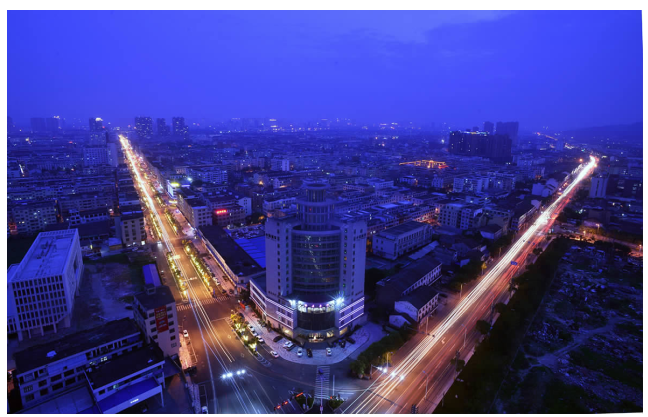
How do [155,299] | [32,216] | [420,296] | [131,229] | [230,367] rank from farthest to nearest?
[32,216] < [131,229] < [420,296] < [155,299] < [230,367]

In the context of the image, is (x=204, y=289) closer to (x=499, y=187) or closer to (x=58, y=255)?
(x=58, y=255)

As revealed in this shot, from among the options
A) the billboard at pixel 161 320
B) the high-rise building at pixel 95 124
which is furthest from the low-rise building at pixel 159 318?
the high-rise building at pixel 95 124

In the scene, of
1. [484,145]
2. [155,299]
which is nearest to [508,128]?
[484,145]

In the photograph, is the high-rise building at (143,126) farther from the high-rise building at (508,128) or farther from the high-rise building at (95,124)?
the high-rise building at (508,128)

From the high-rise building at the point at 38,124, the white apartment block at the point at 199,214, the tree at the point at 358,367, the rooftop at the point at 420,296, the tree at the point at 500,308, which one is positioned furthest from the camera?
the high-rise building at the point at 38,124

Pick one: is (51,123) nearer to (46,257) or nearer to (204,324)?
(46,257)

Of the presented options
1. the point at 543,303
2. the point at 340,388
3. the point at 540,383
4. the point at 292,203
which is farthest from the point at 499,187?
the point at 340,388
